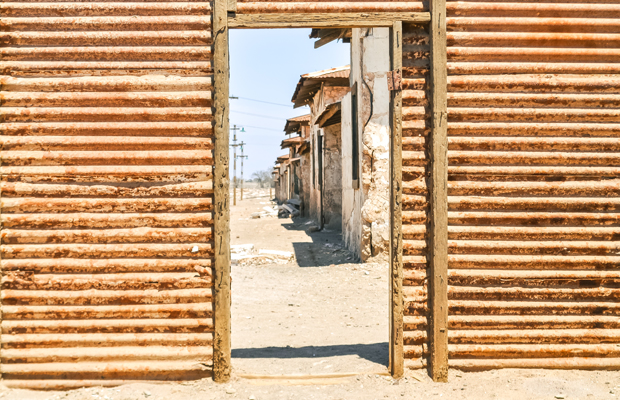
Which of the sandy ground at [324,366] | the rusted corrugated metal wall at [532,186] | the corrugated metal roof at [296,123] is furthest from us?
the corrugated metal roof at [296,123]

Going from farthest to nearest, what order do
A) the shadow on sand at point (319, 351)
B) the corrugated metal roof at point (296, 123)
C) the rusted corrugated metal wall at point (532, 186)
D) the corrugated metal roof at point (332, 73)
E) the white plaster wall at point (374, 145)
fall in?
the corrugated metal roof at point (296, 123) → the corrugated metal roof at point (332, 73) → the white plaster wall at point (374, 145) → the shadow on sand at point (319, 351) → the rusted corrugated metal wall at point (532, 186)

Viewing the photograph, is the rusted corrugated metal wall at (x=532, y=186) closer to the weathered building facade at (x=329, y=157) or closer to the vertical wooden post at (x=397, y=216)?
the vertical wooden post at (x=397, y=216)

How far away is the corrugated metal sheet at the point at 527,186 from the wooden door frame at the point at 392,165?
11cm

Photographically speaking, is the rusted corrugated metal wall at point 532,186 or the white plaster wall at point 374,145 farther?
the white plaster wall at point 374,145

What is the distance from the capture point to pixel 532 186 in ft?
12.5

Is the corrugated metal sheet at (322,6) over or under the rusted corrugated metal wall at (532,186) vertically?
over

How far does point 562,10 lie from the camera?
383 cm

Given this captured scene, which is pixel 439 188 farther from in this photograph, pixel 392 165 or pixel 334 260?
pixel 334 260

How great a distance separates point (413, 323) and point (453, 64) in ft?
7.15

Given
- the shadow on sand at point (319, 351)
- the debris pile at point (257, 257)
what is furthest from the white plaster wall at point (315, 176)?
the shadow on sand at point (319, 351)

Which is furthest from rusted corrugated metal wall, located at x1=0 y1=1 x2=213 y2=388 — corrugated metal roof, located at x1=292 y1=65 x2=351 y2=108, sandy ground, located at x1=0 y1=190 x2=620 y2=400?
corrugated metal roof, located at x1=292 y1=65 x2=351 y2=108

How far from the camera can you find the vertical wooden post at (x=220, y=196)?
12.1 ft

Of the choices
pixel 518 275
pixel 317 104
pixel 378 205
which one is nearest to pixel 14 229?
pixel 518 275

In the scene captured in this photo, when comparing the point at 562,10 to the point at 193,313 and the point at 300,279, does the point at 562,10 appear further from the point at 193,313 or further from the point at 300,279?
the point at 300,279
